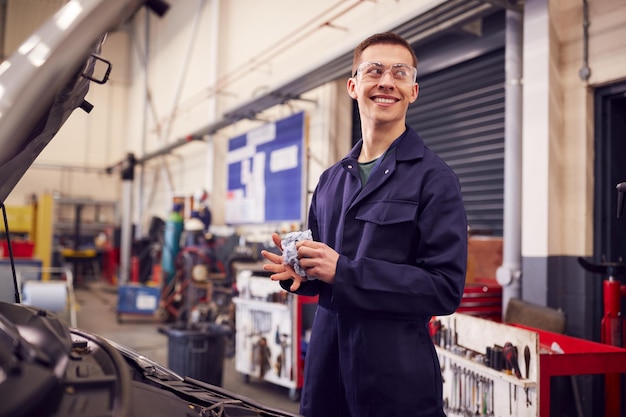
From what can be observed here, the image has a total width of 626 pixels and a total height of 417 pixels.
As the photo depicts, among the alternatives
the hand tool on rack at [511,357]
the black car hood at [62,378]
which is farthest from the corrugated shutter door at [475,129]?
the black car hood at [62,378]

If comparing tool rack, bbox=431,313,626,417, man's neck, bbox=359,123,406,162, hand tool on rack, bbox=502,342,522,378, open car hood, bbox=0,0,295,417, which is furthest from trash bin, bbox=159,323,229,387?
open car hood, bbox=0,0,295,417

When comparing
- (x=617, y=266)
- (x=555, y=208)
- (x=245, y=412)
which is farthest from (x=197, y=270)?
(x=245, y=412)

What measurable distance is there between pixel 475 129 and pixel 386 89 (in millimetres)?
3358

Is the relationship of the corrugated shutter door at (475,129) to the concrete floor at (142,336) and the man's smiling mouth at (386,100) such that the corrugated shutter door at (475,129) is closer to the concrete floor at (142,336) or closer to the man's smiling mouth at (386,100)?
the concrete floor at (142,336)

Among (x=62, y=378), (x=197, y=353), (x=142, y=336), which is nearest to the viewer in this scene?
(x=62, y=378)

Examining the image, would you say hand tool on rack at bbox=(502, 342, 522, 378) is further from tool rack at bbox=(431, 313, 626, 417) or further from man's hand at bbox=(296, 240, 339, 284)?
man's hand at bbox=(296, 240, 339, 284)

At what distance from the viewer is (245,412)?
1217 millimetres

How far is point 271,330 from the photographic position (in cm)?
434

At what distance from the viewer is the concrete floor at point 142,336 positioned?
4277mm

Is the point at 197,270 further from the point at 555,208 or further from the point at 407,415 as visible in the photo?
the point at 407,415

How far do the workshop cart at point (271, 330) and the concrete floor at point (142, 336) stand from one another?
12 centimetres

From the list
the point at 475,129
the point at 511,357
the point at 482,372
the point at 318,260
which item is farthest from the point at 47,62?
the point at 475,129

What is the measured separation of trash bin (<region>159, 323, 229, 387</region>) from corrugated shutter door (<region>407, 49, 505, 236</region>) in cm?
227

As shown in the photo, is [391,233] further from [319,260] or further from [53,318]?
[53,318]
